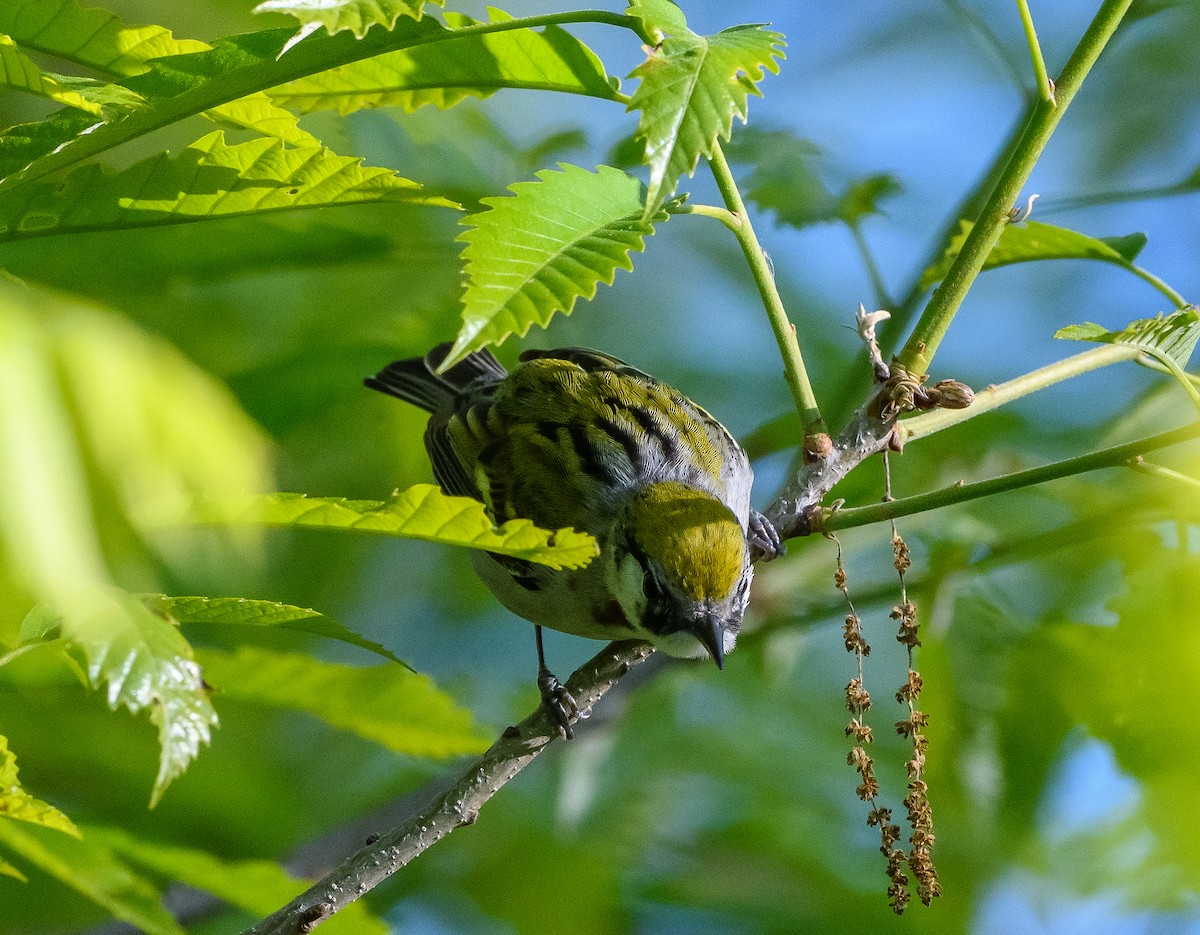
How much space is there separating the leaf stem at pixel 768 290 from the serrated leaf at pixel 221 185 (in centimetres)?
44

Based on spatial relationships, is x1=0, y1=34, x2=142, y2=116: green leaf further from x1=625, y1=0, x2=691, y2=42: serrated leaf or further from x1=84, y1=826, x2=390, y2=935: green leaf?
x1=84, y1=826, x2=390, y2=935: green leaf

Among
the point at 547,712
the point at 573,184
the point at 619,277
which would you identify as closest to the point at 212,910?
the point at 547,712

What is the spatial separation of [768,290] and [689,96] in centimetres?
54

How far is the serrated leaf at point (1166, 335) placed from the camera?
70.9 inches

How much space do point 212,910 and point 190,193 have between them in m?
2.03

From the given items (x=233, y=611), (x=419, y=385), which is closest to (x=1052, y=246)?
(x=233, y=611)

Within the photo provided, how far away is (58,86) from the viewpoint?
1.49m

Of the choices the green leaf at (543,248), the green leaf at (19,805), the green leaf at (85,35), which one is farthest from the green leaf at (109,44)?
the green leaf at (19,805)

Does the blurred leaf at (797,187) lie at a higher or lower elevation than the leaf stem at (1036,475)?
higher

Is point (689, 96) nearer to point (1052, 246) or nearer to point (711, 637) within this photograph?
point (1052, 246)

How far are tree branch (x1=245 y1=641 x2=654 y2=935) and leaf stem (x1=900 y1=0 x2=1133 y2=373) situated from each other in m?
0.85

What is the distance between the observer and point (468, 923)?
148 inches

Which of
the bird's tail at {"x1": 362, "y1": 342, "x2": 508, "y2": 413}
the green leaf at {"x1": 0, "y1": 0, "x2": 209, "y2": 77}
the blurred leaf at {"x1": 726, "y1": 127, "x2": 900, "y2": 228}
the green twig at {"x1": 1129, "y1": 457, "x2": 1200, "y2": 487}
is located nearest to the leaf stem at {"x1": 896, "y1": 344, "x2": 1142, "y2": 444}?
the green twig at {"x1": 1129, "y1": 457, "x2": 1200, "y2": 487}

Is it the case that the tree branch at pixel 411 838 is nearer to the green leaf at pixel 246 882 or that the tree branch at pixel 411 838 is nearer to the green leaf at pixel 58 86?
the green leaf at pixel 246 882
